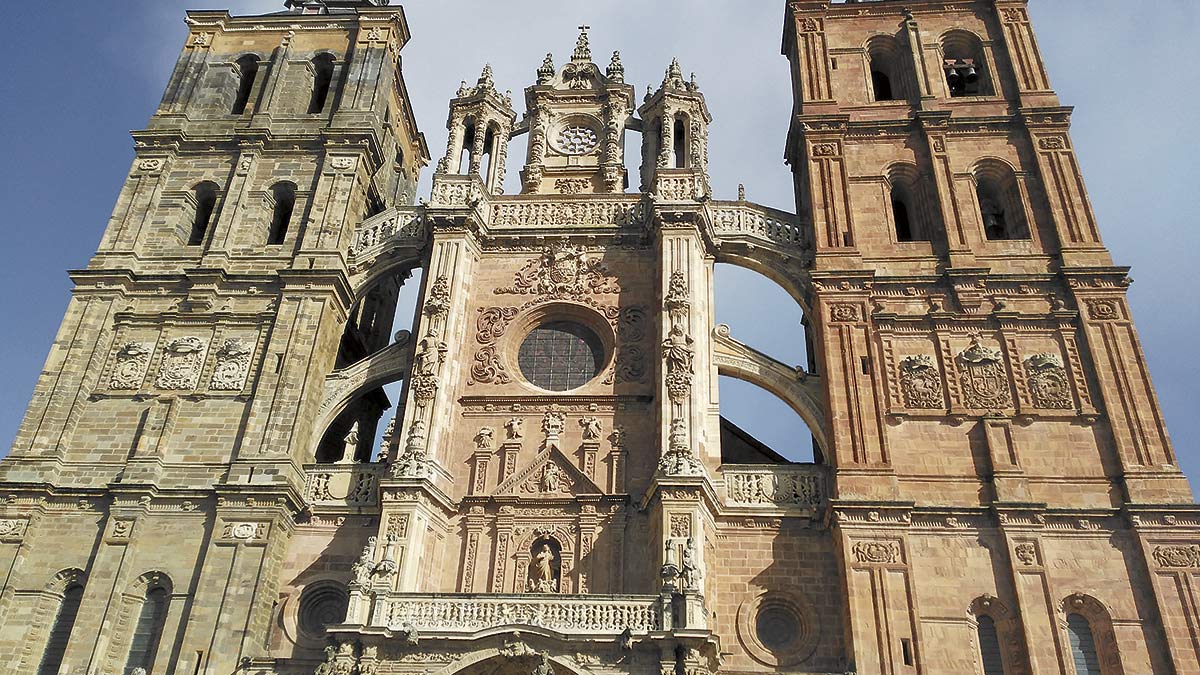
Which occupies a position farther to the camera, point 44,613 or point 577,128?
point 577,128

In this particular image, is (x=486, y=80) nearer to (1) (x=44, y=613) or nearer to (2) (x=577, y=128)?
(2) (x=577, y=128)

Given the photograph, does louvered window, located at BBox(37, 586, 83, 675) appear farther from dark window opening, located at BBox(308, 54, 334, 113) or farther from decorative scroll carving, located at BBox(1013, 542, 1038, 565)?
decorative scroll carving, located at BBox(1013, 542, 1038, 565)

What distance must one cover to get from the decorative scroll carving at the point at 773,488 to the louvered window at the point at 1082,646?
5.37m

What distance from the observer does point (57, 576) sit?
21203mm

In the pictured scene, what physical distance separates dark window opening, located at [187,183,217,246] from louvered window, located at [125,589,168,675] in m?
10.7

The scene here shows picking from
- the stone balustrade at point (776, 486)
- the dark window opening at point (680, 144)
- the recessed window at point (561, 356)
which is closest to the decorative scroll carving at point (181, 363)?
the recessed window at point (561, 356)

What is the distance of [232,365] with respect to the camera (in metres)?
24.0

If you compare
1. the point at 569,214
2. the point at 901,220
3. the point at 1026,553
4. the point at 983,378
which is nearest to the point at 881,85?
the point at 901,220

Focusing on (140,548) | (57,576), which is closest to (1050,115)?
(140,548)

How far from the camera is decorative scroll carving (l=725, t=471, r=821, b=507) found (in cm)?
2141

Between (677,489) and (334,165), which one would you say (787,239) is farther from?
(334,165)

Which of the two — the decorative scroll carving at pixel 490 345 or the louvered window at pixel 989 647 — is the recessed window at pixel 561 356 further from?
the louvered window at pixel 989 647

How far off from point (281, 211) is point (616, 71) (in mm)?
10558

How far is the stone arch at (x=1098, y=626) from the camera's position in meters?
18.7
